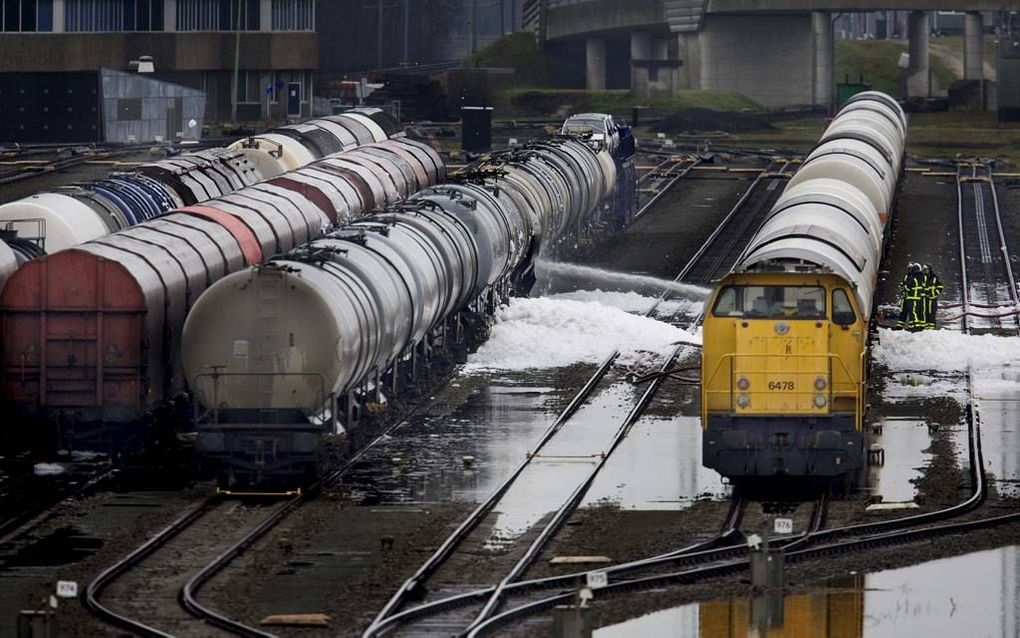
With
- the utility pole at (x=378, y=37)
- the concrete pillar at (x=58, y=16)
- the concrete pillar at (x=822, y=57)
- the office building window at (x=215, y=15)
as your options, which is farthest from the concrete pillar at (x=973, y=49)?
the concrete pillar at (x=58, y=16)

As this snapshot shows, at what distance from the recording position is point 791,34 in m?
99.0

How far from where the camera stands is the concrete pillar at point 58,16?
86625mm

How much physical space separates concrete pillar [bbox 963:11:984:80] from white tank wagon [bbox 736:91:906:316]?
54.4 m

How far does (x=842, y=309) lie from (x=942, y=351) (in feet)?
38.6

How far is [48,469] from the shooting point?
28531mm

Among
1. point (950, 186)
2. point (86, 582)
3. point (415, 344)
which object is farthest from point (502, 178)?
point (950, 186)

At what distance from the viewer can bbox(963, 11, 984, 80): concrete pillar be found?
100 m

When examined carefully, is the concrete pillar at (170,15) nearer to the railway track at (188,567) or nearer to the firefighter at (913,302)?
the firefighter at (913,302)

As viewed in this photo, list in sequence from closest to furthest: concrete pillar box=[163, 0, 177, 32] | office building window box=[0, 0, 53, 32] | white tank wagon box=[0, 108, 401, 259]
Answer: white tank wagon box=[0, 108, 401, 259], office building window box=[0, 0, 53, 32], concrete pillar box=[163, 0, 177, 32]

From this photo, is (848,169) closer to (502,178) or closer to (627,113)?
(502,178)

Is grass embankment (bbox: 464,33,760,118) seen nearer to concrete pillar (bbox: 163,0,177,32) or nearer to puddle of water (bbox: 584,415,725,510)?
concrete pillar (bbox: 163,0,177,32)

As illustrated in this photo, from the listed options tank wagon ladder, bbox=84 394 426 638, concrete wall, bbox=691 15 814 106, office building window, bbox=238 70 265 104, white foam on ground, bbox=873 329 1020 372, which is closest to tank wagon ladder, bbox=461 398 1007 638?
tank wagon ladder, bbox=84 394 426 638

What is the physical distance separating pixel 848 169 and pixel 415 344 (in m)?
10.3

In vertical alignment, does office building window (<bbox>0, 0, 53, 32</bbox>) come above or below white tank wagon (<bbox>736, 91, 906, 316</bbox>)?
above
